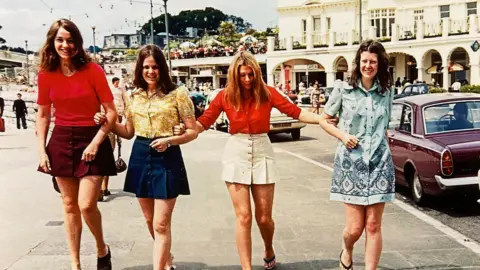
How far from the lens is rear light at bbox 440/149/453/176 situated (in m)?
7.70

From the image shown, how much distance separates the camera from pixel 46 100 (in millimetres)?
4910

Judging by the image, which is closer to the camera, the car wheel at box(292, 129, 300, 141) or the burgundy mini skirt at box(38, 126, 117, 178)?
the burgundy mini skirt at box(38, 126, 117, 178)

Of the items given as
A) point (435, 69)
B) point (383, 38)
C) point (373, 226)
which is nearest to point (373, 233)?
point (373, 226)

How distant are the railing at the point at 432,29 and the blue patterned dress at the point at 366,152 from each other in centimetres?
4087

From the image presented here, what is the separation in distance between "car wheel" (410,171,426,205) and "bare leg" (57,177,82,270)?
502 cm

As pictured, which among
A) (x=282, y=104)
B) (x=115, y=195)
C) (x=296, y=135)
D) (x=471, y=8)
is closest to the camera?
(x=282, y=104)

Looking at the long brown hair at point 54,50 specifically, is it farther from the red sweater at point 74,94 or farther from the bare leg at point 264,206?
the bare leg at point 264,206

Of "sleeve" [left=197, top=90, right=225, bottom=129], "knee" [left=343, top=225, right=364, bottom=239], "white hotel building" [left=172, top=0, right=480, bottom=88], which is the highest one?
"white hotel building" [left=172, top=0, right=480, bottom=88]

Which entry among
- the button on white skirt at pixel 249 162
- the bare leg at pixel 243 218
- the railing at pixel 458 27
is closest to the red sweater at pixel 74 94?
the button on white skirt at pixel 249 162

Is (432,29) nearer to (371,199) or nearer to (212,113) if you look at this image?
(212,113)

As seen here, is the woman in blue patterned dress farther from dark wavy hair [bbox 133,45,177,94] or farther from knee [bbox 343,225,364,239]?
dark wavy hair [bbox 133,45,177,94]

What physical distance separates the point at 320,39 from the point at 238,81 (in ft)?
155

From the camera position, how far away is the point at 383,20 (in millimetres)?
50500

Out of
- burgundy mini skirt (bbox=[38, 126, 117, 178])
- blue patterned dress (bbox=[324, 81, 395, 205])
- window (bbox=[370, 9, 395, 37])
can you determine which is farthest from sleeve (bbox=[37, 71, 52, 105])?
window (bbox=[370, 9, 395, 37])
